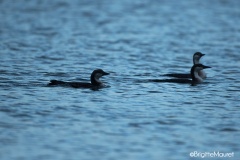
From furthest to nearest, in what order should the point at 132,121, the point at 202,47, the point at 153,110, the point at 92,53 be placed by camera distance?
1. the point at 202,47
2. the point at 92,53
3. the point at 153,110
4. the point at 132,121

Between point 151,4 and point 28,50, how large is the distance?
20005mm

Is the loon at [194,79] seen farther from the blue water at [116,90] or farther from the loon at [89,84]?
the loon at [89,84]

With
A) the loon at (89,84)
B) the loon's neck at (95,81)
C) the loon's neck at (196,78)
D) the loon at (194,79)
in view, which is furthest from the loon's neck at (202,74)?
the loon's neck at (95,81)

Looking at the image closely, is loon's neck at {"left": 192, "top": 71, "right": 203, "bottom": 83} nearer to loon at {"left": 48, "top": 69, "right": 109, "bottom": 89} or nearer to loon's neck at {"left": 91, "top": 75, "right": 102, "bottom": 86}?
loon at {"left": 48, "top": 69, "right": 109, "bottom": 89}

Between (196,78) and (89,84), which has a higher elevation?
(89,84)

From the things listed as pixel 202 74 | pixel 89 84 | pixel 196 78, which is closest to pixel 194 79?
pixel 196 78

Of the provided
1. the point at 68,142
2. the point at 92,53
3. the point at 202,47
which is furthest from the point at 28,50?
the point at 68,142

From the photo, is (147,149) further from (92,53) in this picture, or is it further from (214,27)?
(214,27)

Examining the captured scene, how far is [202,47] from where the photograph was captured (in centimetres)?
2764

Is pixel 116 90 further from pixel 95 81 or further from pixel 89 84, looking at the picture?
pixel 89 84

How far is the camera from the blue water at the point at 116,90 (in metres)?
12.8

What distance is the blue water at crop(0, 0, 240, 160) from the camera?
12.8 metres

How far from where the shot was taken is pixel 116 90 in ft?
59.6

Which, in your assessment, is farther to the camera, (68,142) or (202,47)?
(202,47)
